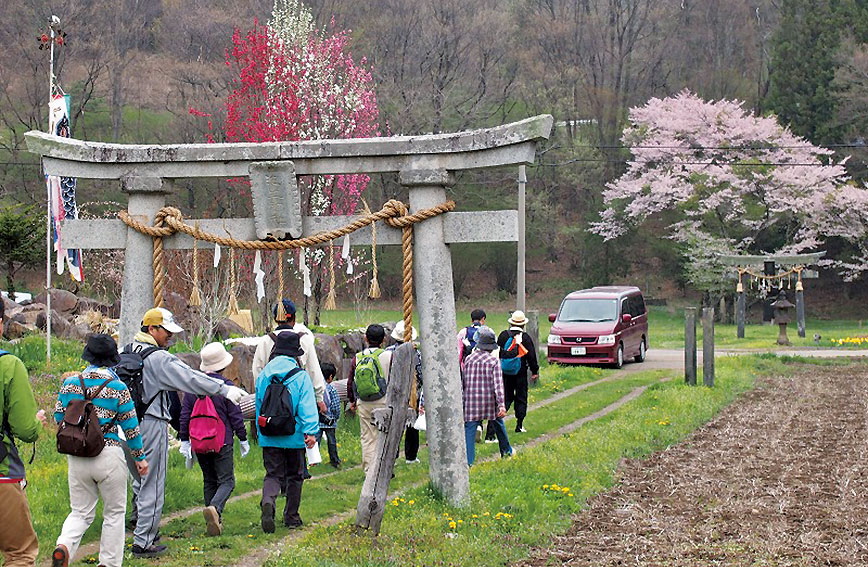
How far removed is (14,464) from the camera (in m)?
6.30

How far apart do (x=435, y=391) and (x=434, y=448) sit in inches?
21.1

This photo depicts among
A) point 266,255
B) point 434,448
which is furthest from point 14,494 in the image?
point 266,255

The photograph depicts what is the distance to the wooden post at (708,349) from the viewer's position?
1972 centimetres

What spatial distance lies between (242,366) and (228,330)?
5969 millimetres

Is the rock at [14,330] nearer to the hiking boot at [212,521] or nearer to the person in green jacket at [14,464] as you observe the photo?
the hiking boot at [212,521]

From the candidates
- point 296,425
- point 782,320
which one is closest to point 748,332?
point 782,320

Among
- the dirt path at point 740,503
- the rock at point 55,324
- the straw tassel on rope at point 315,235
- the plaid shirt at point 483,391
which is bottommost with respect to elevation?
the dirt path at point 740,503

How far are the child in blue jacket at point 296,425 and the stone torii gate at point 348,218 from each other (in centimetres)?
131

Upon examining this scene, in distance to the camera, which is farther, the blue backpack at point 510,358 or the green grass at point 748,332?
the green grass at point 748,332

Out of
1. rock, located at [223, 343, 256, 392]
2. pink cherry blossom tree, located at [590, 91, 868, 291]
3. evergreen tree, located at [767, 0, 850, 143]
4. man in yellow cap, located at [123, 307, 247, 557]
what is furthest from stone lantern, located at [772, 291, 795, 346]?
man in yellow cap, located at [123, 307, 247, 557]

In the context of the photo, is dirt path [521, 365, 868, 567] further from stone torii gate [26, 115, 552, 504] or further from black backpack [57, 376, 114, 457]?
black backpack [57, 376, 114, 457]

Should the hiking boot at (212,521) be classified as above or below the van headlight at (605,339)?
below

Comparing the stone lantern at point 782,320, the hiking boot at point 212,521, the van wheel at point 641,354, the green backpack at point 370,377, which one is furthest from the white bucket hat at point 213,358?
the stone lantern at point 782,320

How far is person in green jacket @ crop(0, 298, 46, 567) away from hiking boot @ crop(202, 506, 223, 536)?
209cm
